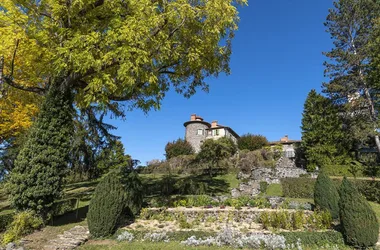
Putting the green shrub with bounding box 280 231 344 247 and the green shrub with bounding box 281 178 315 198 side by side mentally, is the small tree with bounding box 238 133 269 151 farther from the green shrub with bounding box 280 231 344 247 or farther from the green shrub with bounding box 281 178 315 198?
the green shrub with bounding box 280 231 344 247

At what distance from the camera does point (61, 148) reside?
7457mm

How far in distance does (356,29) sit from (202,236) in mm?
26977

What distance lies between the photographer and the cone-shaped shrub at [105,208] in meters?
6.56

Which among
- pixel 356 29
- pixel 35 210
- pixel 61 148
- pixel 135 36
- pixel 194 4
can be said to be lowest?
pixel 35 210

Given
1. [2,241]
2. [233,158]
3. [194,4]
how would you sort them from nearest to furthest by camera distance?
[2,241], [194,4], [233,158]

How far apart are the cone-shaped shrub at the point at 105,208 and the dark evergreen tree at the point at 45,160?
149 cm

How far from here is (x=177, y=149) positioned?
108 ft

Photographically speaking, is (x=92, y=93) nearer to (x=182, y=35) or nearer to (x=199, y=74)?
(x=182, y=35)

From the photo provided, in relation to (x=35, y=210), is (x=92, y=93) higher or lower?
higher

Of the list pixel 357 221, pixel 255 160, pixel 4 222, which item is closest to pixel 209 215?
pixel 357 221

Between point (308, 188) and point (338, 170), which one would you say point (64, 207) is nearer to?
point (308, 188)

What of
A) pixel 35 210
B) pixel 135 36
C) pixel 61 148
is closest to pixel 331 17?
pixel 135 36

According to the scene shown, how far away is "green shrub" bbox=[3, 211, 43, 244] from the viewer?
5773mm

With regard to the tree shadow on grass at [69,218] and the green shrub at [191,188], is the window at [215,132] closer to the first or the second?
the green shrub at [191,188]
